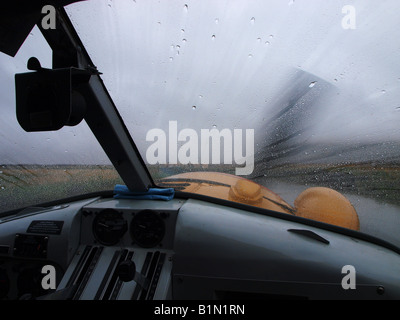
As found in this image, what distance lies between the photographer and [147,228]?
6.70 ft

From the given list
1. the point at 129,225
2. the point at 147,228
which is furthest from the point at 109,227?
the point at 147,228

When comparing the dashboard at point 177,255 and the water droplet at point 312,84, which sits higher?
the water droplet at point 312,84

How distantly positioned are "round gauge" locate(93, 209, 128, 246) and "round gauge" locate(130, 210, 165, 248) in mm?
85

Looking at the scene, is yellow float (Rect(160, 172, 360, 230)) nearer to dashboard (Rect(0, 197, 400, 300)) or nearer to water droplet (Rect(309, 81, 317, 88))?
dashboard (Rect(0, 197, 400, 300))

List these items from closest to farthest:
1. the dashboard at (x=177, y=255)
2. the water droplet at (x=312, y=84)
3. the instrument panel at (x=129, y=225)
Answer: the dashboard at (x=177, y=255) → the water droplet at (x=312, y=84) → the instrument panel at (x=129, y=225)

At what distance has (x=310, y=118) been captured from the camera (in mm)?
1884

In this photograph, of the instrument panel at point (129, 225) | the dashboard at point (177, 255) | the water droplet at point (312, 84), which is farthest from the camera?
the instrument panel at point (129, 225)

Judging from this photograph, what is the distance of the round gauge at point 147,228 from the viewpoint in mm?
2027

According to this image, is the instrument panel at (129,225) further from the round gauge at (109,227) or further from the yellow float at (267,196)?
the yellow float at (267,196)

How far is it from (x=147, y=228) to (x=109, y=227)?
287mm

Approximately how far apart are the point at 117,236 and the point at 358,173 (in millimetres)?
1658

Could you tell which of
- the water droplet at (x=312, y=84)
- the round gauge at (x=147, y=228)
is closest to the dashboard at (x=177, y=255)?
the round gauge at (x=147, y=228)
